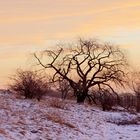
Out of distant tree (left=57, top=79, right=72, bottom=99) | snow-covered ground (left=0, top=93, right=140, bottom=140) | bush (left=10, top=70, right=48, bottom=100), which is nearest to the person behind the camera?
snow-covered ground (left=0, top=93, right=140, bottom=140)

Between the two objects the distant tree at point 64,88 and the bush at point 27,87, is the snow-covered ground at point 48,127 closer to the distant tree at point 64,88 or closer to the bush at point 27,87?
the bush at point 27,87

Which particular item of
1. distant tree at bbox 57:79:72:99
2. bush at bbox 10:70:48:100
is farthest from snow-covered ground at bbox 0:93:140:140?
→ distant tree at bbox 57:79:72:99

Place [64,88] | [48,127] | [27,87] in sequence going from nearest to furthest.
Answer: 1. [48,127]
2. [27,87]
3. [64,88]

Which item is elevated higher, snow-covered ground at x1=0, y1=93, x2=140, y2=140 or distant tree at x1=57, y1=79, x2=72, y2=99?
distant tree at x1=57, y1=79, x2=72, y2=99

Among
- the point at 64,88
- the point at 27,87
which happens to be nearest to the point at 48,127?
the point at 27,87

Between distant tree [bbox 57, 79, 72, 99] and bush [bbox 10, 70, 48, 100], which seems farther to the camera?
distant tree [bbox 57, 79, 72, 99]

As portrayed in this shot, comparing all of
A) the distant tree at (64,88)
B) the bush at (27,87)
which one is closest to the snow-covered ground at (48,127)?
the bush at (27,87)

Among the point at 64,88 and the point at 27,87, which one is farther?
the point at 64,88

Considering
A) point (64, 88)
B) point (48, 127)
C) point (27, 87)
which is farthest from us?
point (64, 88)

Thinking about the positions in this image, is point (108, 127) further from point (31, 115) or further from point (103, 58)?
point (103, 58)

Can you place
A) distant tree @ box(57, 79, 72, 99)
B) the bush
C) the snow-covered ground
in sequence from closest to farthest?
1. the snow-covered ground
2. the bush
3. distant tree @ box(57, 79, 72, 99)

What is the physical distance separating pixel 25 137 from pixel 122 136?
6.44 m

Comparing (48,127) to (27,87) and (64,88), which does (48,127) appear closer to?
(27,87)

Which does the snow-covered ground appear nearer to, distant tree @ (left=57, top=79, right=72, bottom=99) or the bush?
the bush
